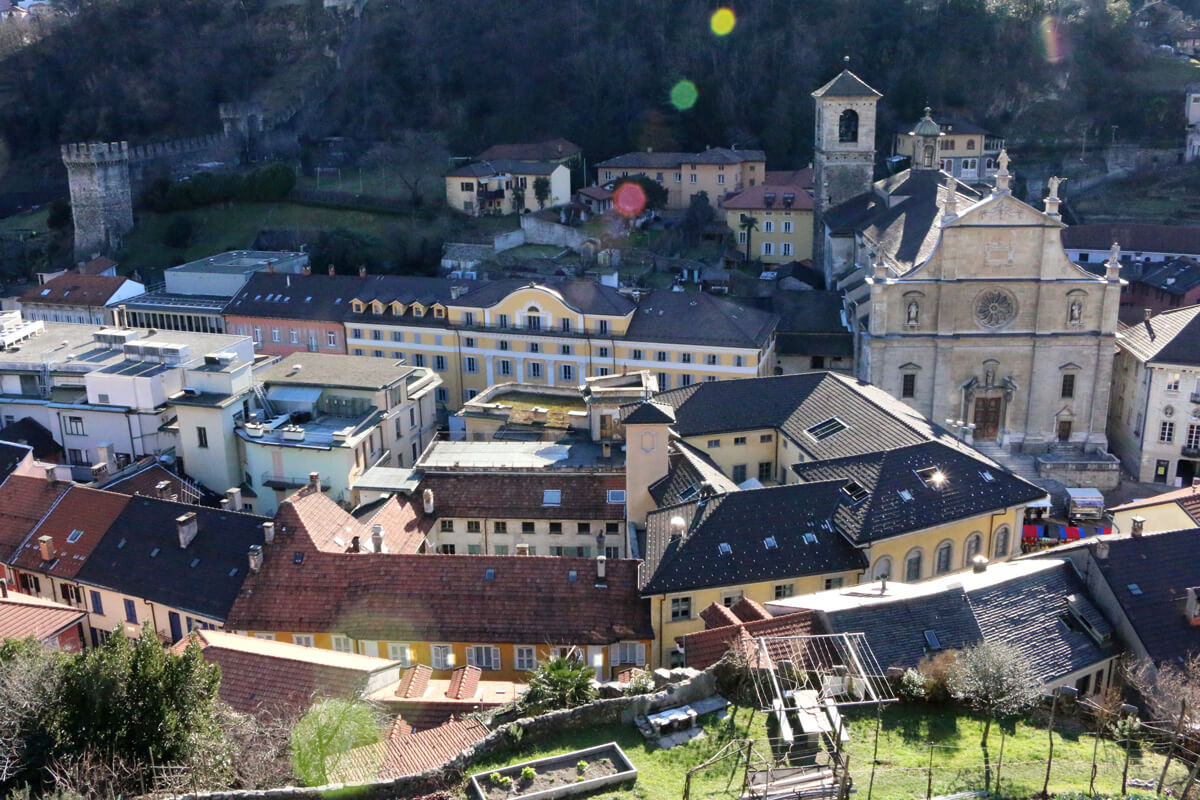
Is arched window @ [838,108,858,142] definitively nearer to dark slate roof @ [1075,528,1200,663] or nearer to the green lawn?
dark slate roof @ [1075,528,1200,663]

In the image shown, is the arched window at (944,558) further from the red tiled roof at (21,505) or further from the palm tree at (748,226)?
the palm tree at (748,226)

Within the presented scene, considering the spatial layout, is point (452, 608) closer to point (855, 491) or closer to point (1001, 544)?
point (855, 491)

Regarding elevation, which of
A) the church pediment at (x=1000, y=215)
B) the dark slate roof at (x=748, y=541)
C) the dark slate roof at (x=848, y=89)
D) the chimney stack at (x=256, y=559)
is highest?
the dark slate roof at (x=848, y=89)

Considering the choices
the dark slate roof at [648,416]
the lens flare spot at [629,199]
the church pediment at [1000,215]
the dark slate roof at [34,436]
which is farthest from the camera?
the lens flare spot at [629,199]

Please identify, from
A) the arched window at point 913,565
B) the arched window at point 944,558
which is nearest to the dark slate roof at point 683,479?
the arched window at point 913,565

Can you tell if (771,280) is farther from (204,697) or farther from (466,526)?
(204,697)

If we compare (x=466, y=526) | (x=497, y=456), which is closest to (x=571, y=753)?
(x=466, y=526)
